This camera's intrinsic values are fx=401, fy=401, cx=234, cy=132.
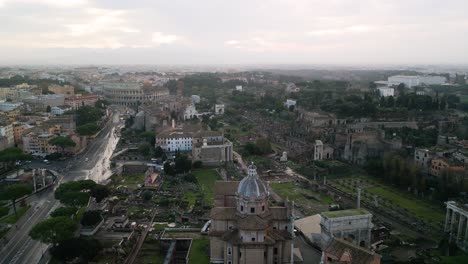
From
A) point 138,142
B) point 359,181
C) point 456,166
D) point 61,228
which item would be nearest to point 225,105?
point 138,142

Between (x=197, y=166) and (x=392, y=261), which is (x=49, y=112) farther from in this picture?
(x=392, y=261)

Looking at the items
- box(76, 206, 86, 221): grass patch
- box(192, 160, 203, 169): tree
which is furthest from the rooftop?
box(192, 160, 203, 169): tree

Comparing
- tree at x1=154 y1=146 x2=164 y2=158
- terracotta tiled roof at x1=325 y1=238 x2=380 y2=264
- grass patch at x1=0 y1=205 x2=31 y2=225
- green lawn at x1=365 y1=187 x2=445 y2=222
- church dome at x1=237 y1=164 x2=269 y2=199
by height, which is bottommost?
grass patch at x1=0 y1=205 x2=31 y2=225

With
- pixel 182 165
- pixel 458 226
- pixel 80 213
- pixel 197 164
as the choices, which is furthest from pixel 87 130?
pixel 458 226

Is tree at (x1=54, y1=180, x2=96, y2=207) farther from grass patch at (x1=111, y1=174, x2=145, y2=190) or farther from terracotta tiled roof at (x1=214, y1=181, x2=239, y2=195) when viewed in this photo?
terracotta tiled roof at (x1=214, y1=181, x2=239, y2=195)

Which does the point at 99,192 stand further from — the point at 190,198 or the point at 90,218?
the point at 190,198

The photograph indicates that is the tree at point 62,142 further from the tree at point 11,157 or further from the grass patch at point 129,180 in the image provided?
the grass patch at point 129,180
